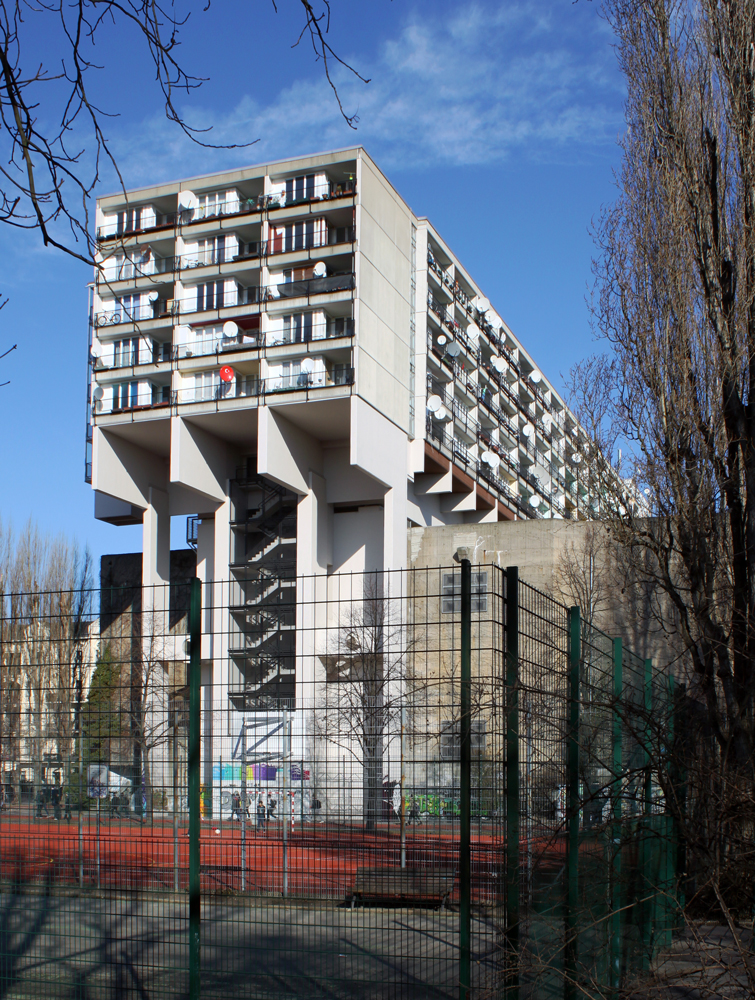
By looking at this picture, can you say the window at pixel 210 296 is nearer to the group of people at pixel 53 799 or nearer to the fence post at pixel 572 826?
the group of people at pixel 53 799

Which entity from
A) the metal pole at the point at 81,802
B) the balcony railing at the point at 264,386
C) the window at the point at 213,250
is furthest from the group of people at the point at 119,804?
the window at the point at 213,250

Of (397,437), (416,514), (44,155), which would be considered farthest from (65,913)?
(416,514)

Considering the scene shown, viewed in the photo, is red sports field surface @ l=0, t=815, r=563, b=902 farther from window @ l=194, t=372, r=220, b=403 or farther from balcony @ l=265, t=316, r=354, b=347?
window @ l=194, t=372, r=220, b=403

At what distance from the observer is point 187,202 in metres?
37.9

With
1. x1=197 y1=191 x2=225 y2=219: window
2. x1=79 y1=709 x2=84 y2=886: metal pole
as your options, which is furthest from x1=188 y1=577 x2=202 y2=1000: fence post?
x1=197 y1=191 x2=225 y2=219: window

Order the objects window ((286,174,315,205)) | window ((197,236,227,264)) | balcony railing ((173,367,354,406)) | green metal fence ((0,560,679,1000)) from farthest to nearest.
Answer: window ((197,236,227,264)) < window ((286,174,315,205)) < balcony railing ((173,367,354,406)) < green metal fence ((0,560,679,1000))

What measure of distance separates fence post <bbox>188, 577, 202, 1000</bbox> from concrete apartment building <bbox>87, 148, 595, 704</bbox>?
26.4m

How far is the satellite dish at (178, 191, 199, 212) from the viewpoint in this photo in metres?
37.7

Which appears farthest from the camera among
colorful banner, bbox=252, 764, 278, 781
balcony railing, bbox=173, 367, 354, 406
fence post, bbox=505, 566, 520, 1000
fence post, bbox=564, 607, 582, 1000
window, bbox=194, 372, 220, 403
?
window, bbox=194, 372, 220, 403

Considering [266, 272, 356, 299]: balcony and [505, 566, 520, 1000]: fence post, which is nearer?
[505, 566, 520, 1000]: fence post

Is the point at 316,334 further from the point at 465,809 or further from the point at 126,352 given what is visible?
the point at 465,809

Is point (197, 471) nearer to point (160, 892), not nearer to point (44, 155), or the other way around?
point (160, 892)

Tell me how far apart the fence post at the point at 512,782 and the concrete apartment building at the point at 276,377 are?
27.3 meters

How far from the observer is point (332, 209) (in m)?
35.0
